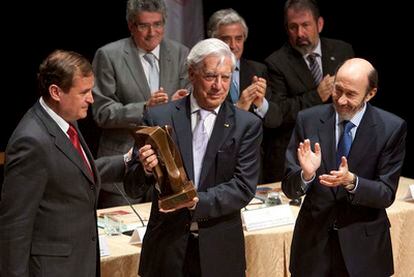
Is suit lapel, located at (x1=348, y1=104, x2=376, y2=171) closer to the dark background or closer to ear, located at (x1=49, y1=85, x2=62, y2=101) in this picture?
ear, located at (x1=49, y1=85, x2=62, y2=101)

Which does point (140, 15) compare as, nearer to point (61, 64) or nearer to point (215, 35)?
point (215, 35)

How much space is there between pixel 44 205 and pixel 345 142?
139 centimetres

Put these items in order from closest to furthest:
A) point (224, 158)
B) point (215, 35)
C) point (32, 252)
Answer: point (32, 252)
point (224, 158)
point (215, 35)

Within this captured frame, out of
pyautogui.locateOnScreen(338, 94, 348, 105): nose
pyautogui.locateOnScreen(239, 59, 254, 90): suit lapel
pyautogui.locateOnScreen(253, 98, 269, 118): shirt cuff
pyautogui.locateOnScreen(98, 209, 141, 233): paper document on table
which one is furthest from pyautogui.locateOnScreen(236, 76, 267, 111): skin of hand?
pyautogui.locateOnScreen(338, 94, 348, 105): nose

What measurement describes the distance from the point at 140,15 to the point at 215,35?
61cm

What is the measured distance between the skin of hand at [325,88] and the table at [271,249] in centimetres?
72

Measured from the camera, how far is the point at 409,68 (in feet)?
24.7

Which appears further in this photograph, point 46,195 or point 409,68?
point 409,68

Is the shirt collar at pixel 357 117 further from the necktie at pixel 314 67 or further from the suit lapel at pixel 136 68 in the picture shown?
the necktie at pixel 314 67

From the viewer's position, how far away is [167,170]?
12.2 ft

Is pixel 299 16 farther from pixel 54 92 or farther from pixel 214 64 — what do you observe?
pixel 54 92

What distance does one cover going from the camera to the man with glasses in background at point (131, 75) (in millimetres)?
5426

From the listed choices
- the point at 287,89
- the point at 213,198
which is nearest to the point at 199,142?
the point at 213,198

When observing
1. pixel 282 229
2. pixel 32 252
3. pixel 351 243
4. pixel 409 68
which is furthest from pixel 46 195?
pixel 409 68
